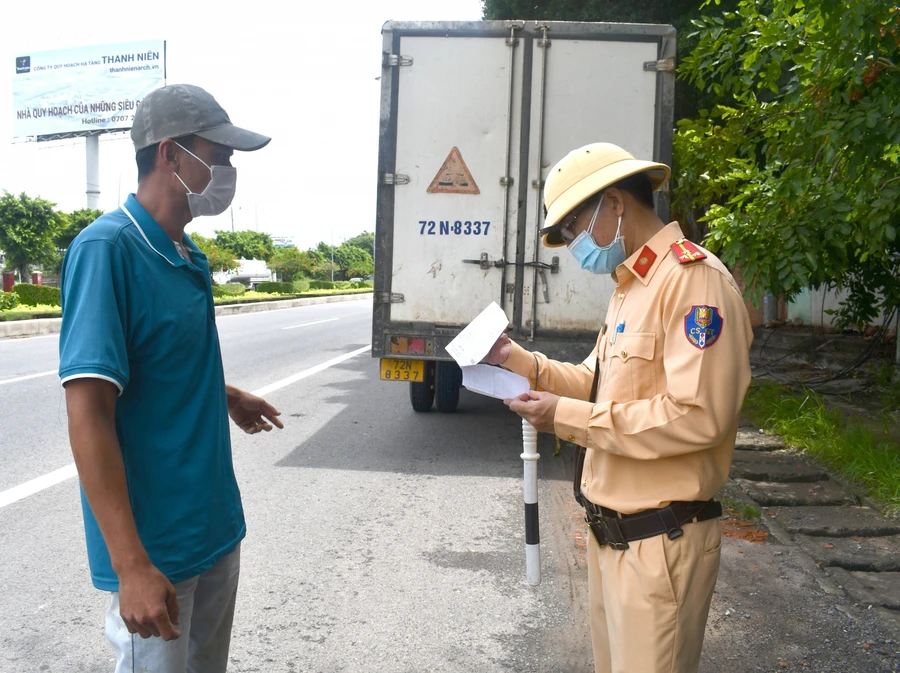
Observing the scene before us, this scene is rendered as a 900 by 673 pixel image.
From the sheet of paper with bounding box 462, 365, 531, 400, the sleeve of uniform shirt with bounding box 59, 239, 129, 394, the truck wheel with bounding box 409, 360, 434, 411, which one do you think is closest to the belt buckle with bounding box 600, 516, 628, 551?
the sheet of paper with bounding box 462, 365, 531, 400

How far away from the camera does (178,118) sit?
2238mm

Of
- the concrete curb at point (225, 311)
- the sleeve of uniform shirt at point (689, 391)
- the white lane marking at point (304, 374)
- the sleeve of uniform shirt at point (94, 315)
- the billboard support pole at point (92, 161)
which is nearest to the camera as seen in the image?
the sleeve of uniform shirt at point (94, 315)

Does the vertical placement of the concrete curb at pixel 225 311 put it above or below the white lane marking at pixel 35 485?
above

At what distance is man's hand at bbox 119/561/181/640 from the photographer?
6.18ft

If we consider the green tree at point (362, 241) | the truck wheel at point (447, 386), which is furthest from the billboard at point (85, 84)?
the green tree at point (362, 241)

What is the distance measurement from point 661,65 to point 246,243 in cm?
9028

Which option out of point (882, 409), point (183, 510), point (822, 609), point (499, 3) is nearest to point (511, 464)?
point (822, 609)

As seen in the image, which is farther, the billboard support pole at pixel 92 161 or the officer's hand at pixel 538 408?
the billboard support pole at pixel 92 161

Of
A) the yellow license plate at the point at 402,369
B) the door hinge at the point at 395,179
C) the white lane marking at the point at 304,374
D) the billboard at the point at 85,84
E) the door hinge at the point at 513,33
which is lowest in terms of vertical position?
the white lane marking at the point at 304,374

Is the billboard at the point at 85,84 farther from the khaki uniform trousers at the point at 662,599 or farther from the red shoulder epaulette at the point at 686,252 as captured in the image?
the khaki uniform trousers at the point at 662,599

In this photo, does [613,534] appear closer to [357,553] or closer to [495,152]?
[357,553]

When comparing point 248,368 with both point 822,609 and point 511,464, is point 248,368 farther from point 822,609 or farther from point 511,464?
point 822,609

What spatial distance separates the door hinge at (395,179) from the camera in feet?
23.1

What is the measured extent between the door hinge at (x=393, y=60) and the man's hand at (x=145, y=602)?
18.8 feet
